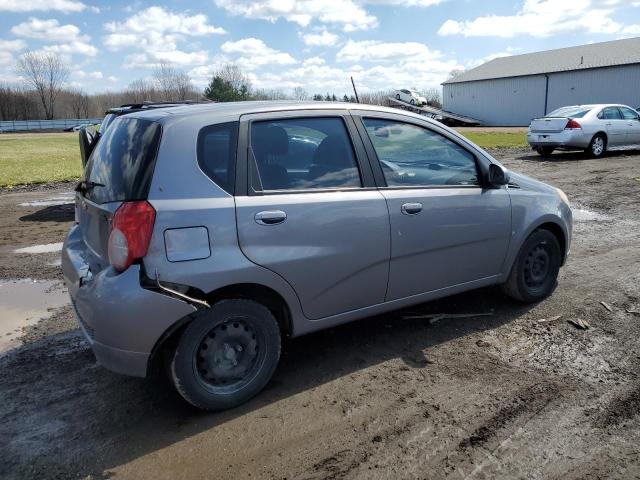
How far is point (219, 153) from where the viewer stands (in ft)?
10.5

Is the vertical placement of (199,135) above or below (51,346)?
above

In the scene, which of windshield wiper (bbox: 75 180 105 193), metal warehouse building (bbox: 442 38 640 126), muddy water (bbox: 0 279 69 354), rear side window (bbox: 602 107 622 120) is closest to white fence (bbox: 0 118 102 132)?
metal warehouse building (bbox: 442 38 640 126)

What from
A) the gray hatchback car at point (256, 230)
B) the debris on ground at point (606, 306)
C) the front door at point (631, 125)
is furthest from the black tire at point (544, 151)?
the gray hatchback car at point (256, 230)

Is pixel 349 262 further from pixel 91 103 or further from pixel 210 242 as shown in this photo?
pixel 91 103

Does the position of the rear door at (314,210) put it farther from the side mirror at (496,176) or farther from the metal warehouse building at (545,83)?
the metal warehouse building at (545,83)

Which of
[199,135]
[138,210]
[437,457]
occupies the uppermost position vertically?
[199,135]

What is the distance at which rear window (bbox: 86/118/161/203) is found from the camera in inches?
119

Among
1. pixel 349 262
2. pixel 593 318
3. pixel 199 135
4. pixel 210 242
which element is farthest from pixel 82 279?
pixel 593 318

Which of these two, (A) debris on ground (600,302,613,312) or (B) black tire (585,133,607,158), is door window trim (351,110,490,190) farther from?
(B) black tire (585,133,607,158)

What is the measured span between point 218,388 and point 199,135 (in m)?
1.56

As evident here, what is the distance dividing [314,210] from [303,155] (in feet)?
1.35

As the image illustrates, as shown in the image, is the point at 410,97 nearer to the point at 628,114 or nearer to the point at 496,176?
the point at 628,114

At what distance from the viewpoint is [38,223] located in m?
9.02

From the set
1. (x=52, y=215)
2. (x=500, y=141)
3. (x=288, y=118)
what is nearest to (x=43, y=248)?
(x=52, y=215)
